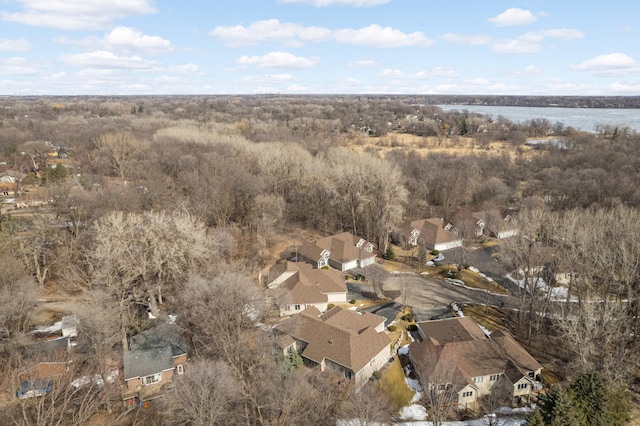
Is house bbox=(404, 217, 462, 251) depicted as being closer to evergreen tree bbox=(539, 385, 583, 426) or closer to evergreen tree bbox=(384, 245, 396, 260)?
evergreen tree bbox=(384, 245, 396, 260)

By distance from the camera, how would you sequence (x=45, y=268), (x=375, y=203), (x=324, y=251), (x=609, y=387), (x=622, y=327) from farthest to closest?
(x=375, y=203)
(x=324, y=251)
(x=45, y=268)
(x=622, y=327)
(x=609, y=387)

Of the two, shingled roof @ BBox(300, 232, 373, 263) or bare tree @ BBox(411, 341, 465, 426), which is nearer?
bare tree @ BBox(411, 341, 465, 426)

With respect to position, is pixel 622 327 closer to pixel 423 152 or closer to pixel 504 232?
pixel 504 232

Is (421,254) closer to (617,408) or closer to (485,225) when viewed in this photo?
(485,225)

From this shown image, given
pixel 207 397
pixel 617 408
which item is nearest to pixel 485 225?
pixel 617 408

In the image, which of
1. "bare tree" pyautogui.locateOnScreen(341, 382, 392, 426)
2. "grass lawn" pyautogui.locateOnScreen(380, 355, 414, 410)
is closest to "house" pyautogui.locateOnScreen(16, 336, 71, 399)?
"bare tree" pyautogui.locateOnScreen(341, 382, 392, 426)

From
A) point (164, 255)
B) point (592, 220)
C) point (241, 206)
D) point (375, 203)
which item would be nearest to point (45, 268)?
point (164, 255)

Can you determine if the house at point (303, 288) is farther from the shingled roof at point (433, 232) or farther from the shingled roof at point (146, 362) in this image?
the shingled roof at point (433, 232)
